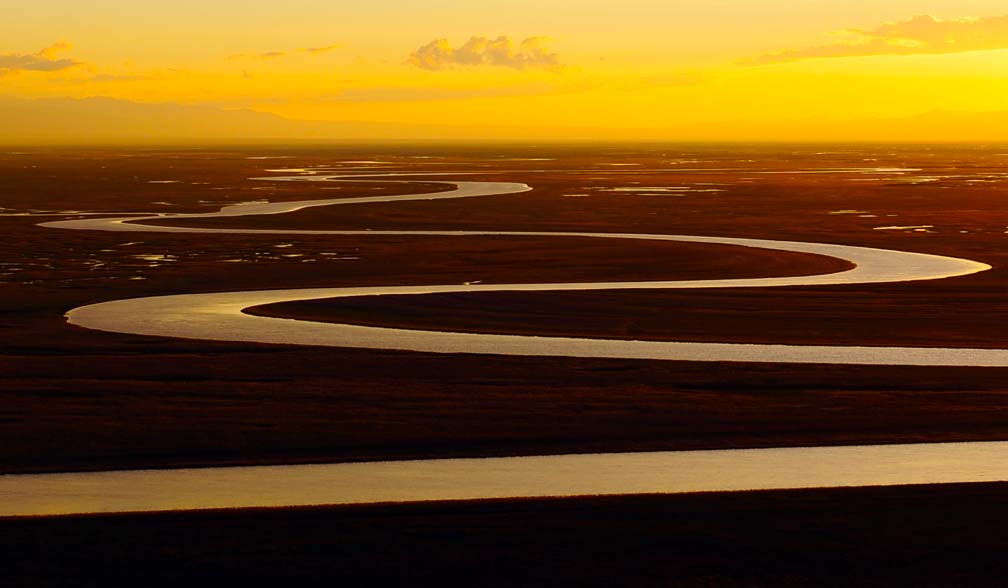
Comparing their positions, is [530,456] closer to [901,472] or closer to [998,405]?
[901,472]

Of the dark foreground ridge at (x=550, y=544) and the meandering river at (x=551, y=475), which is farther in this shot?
the meandering river at (x=551, y=475)

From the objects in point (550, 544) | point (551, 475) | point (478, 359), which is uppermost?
point (550, 544)

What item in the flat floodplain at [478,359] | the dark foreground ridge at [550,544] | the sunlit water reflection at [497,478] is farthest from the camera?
the flat floodplain at [478,359]

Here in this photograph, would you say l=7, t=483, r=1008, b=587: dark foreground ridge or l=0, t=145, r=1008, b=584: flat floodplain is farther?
l=0, t=145, r=1008, b=584: flat floodplain

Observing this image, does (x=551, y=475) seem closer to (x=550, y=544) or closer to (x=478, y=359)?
(x=550, y=544)

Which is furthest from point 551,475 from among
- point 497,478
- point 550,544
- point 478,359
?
point 478,359

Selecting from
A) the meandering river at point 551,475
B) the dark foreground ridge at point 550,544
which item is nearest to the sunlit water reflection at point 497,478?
the meandering river at point 551,475

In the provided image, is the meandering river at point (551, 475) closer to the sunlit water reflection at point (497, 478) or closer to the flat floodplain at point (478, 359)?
the sunlit water reflection at point (497, 478)

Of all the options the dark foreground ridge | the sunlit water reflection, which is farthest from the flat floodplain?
the dark foreground ridge

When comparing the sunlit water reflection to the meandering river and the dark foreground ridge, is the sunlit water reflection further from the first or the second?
the dark foreground ridge

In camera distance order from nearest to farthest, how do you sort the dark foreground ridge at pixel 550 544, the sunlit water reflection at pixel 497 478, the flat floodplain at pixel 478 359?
the dark foreground ridge at pixel 550 544 → the sunlit water reflection at pixel 497 478 → the flat floodplain at pixel 478 359
